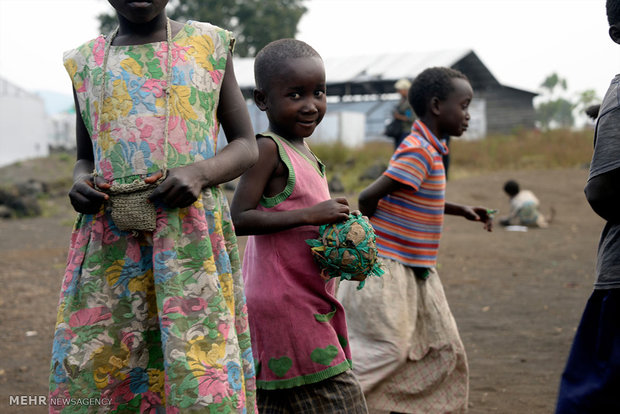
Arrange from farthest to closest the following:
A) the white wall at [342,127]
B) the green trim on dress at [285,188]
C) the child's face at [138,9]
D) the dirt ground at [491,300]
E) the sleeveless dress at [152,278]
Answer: the white wall at [342,127] → the dirt ground at [491,300] → the green trim on dress at [285,188] → the child's face at [138,9] → the sleeveless dress at [152,278]

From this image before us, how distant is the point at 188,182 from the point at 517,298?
223 inches

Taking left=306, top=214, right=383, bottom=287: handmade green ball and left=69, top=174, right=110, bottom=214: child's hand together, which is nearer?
left=69, top=174, right=110, bottom=214: child's hand

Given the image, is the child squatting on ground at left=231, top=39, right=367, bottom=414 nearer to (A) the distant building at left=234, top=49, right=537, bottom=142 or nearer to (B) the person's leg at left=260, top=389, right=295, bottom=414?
(B) the person's leg at left=260, top=389, right=295, bottom=414

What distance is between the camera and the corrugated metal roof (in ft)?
94.4

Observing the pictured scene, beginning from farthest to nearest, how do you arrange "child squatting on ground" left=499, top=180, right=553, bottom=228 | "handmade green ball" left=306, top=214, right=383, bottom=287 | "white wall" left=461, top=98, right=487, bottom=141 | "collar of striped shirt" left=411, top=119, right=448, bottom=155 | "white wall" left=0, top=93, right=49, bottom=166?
"white wall" left=461, top=98, right=487, bottom=141, "white wall" left=0, top=93, right=49, bottom=166, "child squatting on ground" left=499, top=180, right=553, bottom=228, "collar of striped shirt" left=411, top=119, right=448, bottom=155, "handmade green ball" left=306, top=214, right=383, bottom=287

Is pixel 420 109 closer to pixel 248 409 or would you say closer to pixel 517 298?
pixel 248 409

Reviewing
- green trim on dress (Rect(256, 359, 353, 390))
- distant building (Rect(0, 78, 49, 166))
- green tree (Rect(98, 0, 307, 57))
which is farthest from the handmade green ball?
green tree (Rect(98, 0, 307, 57))

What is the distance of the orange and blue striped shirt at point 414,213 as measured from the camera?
11.6ft

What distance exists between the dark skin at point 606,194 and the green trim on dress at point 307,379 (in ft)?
3.35

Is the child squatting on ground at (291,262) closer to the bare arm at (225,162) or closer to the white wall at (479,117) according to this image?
the bare arm at (225,162)

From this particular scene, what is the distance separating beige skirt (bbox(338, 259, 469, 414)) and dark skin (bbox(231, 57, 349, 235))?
98 cm

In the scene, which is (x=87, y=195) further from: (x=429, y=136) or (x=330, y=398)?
(x=429, y=136)

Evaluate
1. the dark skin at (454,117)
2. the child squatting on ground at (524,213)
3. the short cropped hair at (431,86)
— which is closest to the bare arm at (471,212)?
the dark skin at (454,117)

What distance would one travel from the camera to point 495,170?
19.6 m
